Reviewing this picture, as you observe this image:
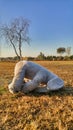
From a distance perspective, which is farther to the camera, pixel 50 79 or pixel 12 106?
pixel 50 79

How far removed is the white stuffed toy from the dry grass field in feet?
0.46

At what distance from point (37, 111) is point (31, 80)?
160 centimetres

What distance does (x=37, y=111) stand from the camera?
504cm

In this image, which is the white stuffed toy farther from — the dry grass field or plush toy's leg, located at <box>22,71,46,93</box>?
the dry grass field

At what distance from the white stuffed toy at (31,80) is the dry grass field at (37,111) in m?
0.14

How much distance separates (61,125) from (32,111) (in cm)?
96

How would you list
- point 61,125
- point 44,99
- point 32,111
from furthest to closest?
point 44,99
point 32,111
point 61,125

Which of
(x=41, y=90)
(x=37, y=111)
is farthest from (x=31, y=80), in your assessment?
(x=37, y=111)

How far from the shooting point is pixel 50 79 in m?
6.68

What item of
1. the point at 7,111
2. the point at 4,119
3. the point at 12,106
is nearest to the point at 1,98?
the point at 12,106

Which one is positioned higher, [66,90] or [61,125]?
[61,125]

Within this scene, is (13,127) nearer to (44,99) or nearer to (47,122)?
(47,122)

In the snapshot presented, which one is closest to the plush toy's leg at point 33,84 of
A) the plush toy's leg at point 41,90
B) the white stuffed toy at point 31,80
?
the white stuffed toy at point 31,80

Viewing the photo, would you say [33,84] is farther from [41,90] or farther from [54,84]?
[54,84]
